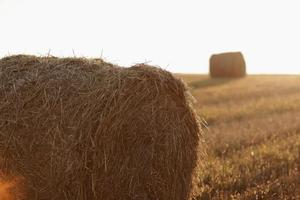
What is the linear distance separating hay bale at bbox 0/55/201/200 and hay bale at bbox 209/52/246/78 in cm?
2668

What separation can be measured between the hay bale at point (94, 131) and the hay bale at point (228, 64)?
2668cm

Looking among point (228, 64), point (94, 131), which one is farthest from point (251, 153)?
point (228, 64)

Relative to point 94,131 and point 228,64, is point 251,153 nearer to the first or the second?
point 94,131

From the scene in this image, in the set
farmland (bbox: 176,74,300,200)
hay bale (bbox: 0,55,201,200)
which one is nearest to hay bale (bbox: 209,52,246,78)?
farmland (bbox: 176,74,300,200)

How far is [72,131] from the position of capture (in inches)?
221

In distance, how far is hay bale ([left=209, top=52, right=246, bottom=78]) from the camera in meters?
32.6

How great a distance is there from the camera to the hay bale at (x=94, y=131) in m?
5.62

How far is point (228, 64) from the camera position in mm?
32688

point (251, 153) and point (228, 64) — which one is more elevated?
point (228, 64)

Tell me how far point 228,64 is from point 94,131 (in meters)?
27.6

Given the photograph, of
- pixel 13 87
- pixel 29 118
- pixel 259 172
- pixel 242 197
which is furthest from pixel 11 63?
pixel 259 172

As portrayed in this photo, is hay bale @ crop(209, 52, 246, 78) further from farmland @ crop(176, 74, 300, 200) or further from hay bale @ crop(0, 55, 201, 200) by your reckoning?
hay bale @ crop(0, 55, 201, 200)

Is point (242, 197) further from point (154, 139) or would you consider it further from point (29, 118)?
point (29, 118)

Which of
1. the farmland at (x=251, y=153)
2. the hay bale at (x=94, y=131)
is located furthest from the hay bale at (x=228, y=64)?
the hay bale at (x=94, y=131)
